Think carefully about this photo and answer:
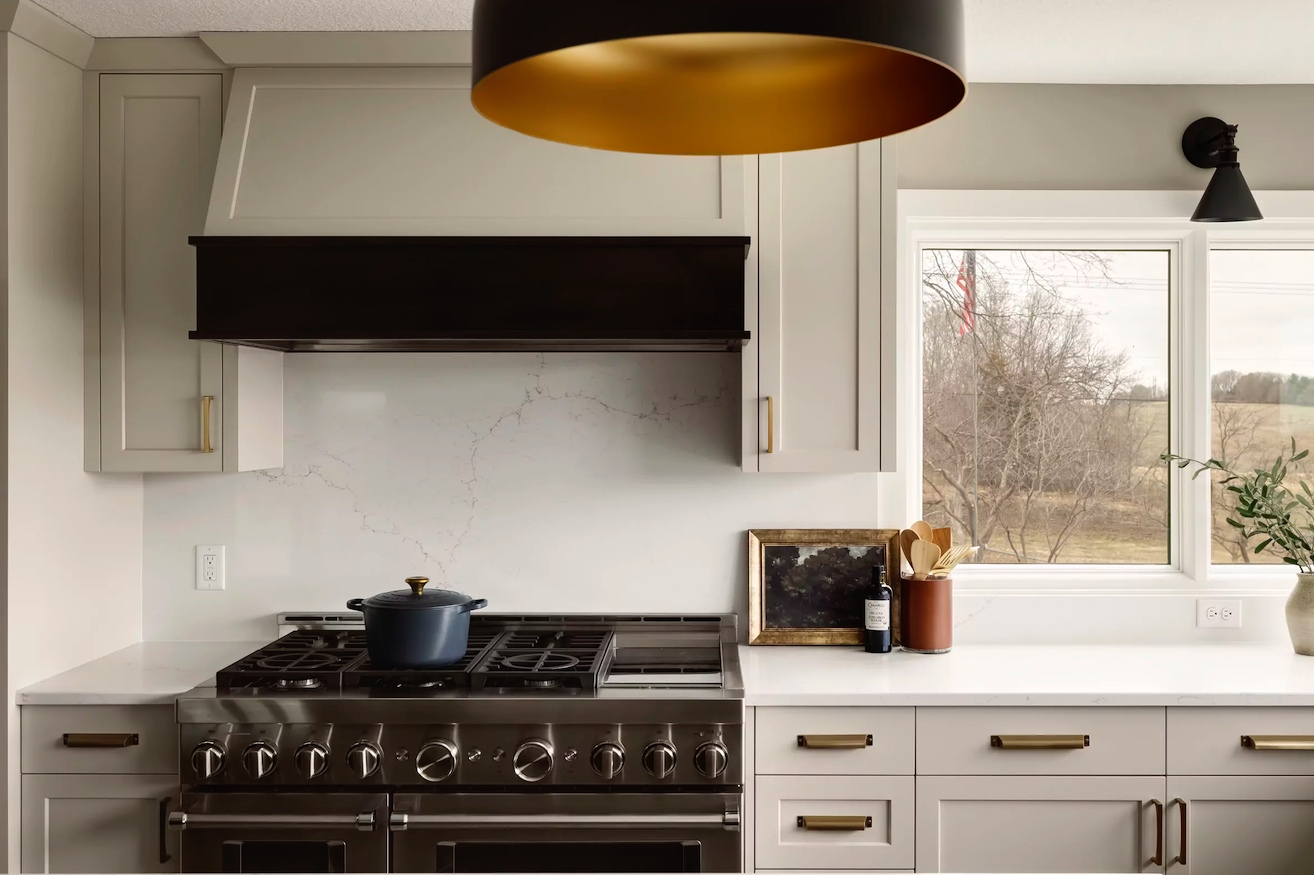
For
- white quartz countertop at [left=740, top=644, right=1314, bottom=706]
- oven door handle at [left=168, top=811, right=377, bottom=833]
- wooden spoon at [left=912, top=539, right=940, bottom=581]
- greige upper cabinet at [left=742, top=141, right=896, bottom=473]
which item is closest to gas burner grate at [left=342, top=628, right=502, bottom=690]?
oven door handle at [left=168, top=811, right=377, bottom=833]

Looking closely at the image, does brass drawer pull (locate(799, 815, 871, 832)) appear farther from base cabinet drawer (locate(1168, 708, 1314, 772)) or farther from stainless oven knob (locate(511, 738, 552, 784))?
base cabinet drawer (locate(1168, 708, 1314, 772))

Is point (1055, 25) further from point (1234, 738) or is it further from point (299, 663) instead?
point (299, 663)

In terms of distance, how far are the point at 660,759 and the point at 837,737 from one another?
0.40 metres

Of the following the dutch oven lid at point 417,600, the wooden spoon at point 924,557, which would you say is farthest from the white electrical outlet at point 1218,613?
the dutch oven lid at point 417,600

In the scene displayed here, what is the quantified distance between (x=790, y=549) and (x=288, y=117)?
5.39 feet

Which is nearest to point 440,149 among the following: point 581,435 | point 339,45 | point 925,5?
point 339,45

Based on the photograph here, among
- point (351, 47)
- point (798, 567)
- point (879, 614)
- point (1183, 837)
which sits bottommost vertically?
point (1183, 837)

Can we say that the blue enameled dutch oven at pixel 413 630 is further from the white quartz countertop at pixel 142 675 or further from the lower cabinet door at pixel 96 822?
the lower cabinet door at pixel 96 822

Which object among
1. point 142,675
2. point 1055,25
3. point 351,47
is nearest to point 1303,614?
point 1055,25

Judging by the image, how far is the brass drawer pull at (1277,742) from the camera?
2.14 meters

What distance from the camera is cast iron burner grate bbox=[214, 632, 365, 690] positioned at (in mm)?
2160

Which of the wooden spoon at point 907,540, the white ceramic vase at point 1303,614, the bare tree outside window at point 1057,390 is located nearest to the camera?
the white ceramic vase at point 1303,614

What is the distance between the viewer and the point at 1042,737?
Result: 2.16m

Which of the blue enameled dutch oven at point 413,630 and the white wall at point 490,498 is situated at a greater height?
the white wall at point 490,498
